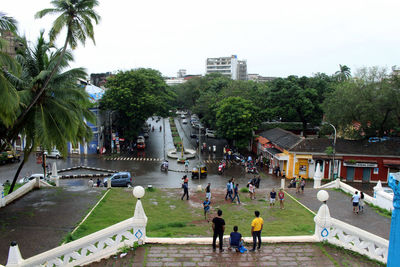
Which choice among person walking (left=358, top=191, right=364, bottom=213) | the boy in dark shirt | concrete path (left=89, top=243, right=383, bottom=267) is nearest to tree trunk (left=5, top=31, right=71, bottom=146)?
concrete path (left=89, top=243, right=383, bottom=267)

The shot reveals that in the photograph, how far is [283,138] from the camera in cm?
3716

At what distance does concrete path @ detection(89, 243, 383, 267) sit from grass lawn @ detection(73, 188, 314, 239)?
6.41ft

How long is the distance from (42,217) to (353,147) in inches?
1153

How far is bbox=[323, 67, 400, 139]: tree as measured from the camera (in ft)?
103

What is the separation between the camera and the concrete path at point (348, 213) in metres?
15.0

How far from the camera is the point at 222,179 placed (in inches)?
1243

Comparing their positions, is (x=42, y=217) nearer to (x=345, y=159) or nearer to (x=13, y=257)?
(x=13, y=257)

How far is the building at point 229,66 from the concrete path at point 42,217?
4599 inches

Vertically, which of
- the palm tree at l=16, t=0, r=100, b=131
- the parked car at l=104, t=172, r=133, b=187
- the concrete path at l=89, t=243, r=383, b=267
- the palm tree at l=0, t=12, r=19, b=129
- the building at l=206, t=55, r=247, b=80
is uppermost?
the building at l=206, t=55, r=247, b=80

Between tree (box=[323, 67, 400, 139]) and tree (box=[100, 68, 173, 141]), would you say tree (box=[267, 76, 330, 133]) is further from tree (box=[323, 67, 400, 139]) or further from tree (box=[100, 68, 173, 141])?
tree (box=[100, 68, 173, 141])

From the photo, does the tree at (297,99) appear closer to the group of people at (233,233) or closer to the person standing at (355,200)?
the person standing at (355,200)

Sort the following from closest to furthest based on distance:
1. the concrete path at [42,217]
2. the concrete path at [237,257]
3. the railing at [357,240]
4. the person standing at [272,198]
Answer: the concrete path at [237,257] < the railing at [357,240] < the concrete path at [42,217] < the person standing at [272,198]

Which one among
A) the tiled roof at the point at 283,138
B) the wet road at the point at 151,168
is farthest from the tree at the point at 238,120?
the wet road at the point at 151,168

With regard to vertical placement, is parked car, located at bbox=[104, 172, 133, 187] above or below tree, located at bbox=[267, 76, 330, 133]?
below
